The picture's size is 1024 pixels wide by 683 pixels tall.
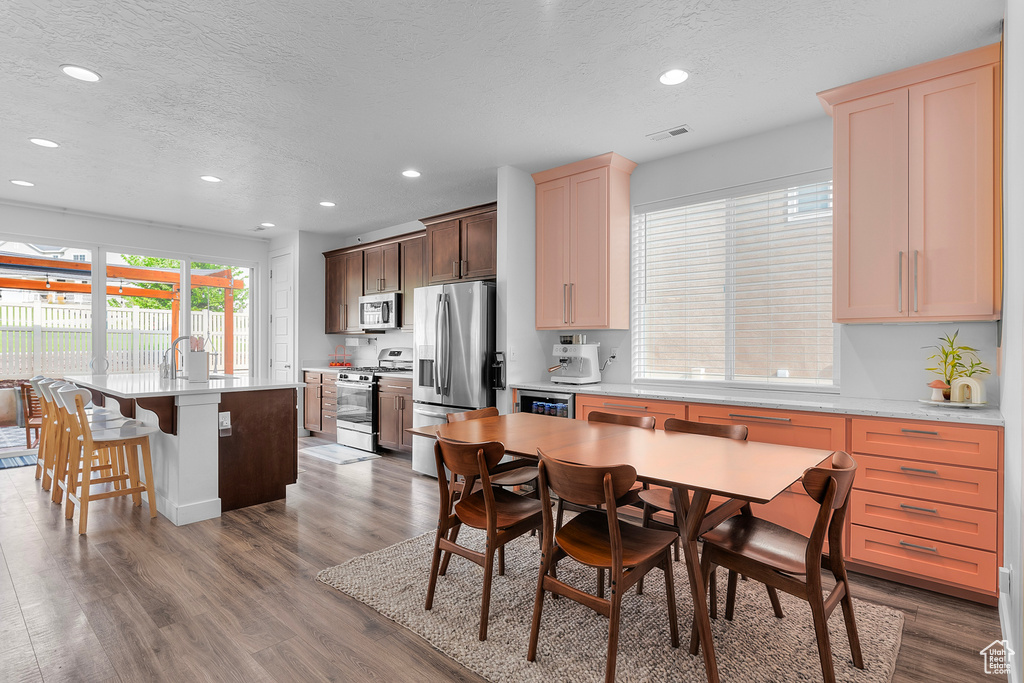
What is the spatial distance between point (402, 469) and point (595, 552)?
3.52m

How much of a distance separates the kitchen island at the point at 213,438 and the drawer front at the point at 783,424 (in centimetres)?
317

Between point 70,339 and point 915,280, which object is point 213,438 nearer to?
point 70,339

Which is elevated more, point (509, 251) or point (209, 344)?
point (509, 251)

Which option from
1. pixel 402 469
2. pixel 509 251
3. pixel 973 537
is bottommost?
pixel 402 469

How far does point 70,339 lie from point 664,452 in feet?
22.6

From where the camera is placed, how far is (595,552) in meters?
1.94

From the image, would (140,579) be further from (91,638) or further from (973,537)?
(973,537)

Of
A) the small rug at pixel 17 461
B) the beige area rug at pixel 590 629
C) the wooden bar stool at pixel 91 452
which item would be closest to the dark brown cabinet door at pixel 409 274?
the wooden bar stool at pixel 91 452

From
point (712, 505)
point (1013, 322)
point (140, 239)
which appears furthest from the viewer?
point (140, 239)

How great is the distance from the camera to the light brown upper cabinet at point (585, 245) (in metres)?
4.18

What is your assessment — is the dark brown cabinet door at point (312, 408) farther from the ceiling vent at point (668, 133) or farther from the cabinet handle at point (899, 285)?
the cabinet handle at point (899, 285)

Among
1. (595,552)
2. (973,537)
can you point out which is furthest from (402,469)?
(973,537)

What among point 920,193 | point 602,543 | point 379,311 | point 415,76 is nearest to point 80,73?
point 415,76

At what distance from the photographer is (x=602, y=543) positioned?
6.63 ft
